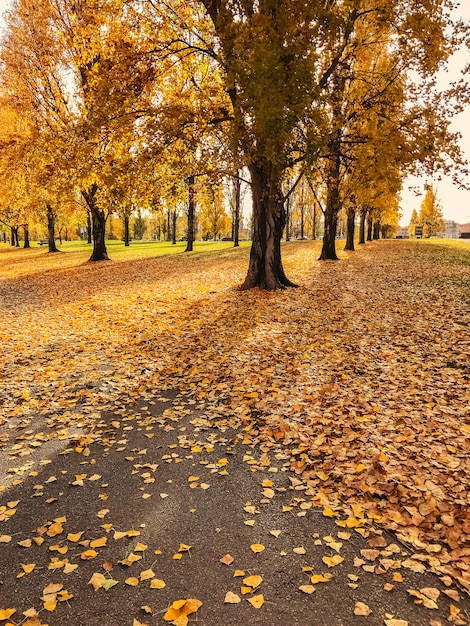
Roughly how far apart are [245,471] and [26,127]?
28.1 meters

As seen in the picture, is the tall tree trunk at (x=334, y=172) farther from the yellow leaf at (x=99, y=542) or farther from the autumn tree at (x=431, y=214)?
the autumn tree at (x=431, y=214)

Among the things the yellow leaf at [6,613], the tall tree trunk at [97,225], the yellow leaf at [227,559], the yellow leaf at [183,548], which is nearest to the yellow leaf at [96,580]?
the yellow leaf at [6,613]

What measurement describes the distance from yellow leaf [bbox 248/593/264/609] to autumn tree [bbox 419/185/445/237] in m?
81.8

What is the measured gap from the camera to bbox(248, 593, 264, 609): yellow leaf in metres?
3.15

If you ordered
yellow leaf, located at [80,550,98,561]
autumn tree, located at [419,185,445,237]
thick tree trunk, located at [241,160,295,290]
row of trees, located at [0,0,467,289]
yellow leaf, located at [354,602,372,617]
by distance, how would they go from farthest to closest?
autumn tree, located at [419,185,445,237] < thick tree trunk, located at [241,160,295,290] < row of trees, located at [0,0,467,289] < yellow leaf, located at [80,550,98,561] < yellow leaf, located at [354,602,372,617]

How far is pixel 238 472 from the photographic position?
16.4 feet

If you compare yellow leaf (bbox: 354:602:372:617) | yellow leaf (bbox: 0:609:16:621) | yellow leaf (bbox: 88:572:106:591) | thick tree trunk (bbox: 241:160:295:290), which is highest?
thick tree trunk (bbox: 241:160:295:290)

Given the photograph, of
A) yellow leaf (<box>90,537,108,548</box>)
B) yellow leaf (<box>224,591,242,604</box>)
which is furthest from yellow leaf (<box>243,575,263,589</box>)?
yellow leaf (<box>90,537,108,548</box>)

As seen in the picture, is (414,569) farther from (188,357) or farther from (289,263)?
(289,263)

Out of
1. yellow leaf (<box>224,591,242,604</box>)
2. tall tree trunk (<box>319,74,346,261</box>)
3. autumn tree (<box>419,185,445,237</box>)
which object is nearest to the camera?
yellow leaf (<box>224,591,242,604</box>)

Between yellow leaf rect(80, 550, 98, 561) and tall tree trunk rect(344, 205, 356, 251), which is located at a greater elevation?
tall tree trunk rect(344, 205, 356, 251)

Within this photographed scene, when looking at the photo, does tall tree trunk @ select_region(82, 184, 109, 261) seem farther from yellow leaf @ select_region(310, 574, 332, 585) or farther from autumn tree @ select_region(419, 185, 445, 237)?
autumn tree @ select_region(419, 185, 445, 237)

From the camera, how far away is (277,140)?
1064 cm

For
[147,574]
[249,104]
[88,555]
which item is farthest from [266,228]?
[147,574]
